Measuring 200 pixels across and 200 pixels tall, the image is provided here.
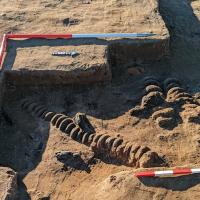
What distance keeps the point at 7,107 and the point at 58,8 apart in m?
1.85

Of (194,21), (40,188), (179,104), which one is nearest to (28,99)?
(40,188)

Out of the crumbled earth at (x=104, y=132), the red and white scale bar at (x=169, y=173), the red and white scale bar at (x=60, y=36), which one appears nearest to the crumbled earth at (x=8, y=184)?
the crumbled earth at (x=104, y=132)

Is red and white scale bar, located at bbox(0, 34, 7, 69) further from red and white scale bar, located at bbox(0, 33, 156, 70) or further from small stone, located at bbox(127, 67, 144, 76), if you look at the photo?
small stone, located at bbox(127, 67, 144, 76)

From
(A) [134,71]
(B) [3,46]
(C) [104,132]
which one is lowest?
(C) [104,132]

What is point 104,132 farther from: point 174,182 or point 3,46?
point 3,46

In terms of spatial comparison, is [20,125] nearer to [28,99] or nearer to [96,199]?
[28,99]

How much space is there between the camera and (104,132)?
4.39 metres

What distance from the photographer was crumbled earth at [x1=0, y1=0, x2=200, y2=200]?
142 inches

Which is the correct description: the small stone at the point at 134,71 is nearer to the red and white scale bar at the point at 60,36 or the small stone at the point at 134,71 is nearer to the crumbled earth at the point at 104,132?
the crumbled earth at the point at 104,132

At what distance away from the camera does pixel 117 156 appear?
4094mm

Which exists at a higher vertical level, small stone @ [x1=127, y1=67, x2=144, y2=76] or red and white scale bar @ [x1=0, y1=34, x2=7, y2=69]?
red and white scale bar @ [x1=0, y1=34, x2=7, y2=69]

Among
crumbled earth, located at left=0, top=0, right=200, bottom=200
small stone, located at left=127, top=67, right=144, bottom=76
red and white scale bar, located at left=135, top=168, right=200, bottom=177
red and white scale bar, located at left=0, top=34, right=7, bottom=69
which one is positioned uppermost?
red and white scale bar, located at left=0, top=34, right=7, bottom=69

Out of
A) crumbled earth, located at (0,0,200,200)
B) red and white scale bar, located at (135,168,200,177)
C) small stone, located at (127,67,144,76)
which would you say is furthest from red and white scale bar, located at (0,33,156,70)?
red and white scale bar, located at (135,168,200,177)

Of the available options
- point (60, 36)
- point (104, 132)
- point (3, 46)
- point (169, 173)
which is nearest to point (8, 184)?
point (104, 132)
